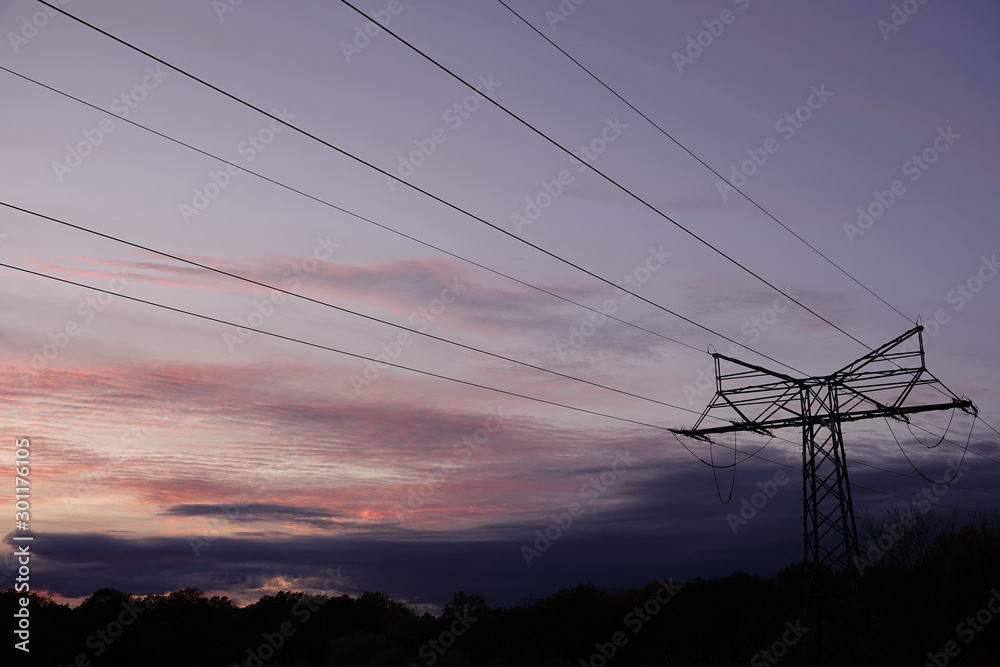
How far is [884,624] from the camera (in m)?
34.8

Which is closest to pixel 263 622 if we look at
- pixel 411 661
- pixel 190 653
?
pixel 190 653

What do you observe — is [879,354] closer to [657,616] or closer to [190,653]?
[657,616]

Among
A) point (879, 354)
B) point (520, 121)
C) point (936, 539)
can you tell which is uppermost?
point (520, 121)

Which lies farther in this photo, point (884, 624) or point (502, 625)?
point (502, 625)

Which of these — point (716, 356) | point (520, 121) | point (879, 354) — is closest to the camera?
point (520, 121)

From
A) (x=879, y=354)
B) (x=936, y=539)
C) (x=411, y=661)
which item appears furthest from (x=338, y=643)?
(x=879, y=354)

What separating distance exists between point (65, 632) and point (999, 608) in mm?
96169

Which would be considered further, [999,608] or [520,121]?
[999,608]

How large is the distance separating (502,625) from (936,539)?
220ft

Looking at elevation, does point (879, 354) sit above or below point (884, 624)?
above

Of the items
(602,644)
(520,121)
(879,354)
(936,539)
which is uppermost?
(520,121)

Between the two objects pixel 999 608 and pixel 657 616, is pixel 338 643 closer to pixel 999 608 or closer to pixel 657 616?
pixel 657 616

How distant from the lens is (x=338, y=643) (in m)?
100

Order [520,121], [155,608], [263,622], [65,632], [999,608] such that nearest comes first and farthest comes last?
[520,121] → [999,608] → [65,632] → [155,608] → [263,622]
